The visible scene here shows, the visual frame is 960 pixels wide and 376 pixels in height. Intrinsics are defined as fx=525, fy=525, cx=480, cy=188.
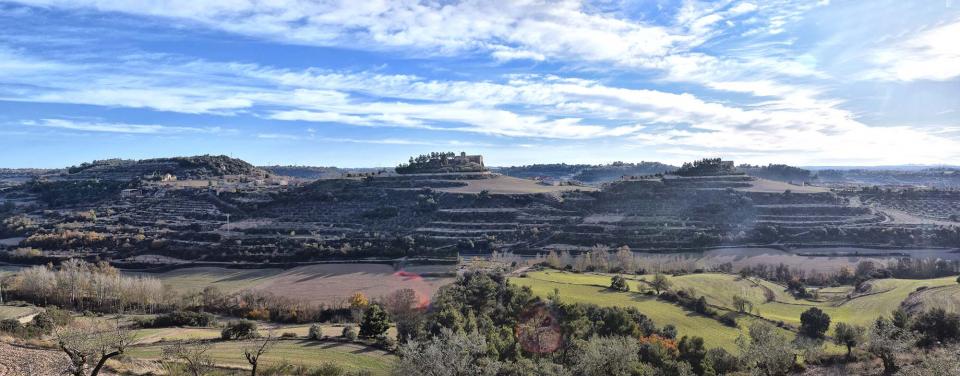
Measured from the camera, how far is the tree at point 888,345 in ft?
74.5

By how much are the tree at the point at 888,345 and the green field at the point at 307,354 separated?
23.5 metres

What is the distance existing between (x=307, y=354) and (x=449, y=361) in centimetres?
1337

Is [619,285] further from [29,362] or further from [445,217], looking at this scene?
[445,217]

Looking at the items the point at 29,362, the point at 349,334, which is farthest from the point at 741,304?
the point at 29,362

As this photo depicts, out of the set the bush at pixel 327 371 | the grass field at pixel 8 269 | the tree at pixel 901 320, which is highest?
the tree at pixel 901 320

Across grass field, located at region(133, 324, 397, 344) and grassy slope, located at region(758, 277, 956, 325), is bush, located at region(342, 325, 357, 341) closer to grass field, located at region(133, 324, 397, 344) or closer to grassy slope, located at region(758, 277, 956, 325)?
grass field, located at region(133, 324, 397, 344)

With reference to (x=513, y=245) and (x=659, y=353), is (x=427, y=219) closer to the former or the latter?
(x=513, y=245)

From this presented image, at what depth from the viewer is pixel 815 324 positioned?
34.8 metres

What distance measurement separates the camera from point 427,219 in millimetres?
83250

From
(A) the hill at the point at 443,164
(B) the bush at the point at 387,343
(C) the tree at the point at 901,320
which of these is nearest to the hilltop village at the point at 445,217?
(A) the hill at the point at 443,164

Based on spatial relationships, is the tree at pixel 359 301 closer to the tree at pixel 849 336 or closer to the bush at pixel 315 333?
the bush at pixel 315 333

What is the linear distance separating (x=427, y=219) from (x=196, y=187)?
2373 inches

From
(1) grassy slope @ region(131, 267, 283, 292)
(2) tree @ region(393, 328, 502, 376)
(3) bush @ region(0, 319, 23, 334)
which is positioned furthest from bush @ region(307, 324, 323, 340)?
(1) grassy slope @ region(131, 267, 283, 292)

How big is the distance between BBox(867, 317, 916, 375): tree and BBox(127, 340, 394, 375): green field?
23519 mm
